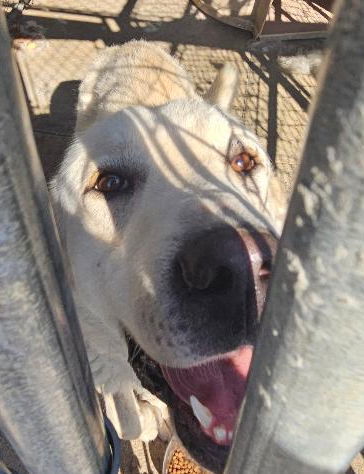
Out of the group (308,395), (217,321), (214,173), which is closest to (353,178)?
(308,395)

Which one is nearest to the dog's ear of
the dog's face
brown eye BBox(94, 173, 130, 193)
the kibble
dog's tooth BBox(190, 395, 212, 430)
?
the dog's face

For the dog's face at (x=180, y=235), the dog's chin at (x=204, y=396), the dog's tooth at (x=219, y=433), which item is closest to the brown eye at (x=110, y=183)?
the dog's face at (x=180, y=235)

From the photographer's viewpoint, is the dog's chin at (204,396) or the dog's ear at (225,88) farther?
the dog's ear at (225,88)

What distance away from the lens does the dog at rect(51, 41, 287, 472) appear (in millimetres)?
1496

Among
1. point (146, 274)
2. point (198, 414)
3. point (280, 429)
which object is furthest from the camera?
point (198, 414)

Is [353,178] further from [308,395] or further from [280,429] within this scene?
[280,429]

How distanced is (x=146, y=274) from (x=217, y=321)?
0.32 meters

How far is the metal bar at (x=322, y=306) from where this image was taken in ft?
1.42

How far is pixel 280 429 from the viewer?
2.47ft

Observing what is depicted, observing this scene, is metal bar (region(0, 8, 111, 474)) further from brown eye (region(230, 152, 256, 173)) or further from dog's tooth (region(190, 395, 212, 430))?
brown eye (region(230, 152, 256, 173))

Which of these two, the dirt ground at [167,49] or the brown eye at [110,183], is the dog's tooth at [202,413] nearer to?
the brown eye at [110,183]

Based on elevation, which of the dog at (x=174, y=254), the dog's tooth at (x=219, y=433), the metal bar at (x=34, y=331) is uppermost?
the metal bar at (x=34, y=331)

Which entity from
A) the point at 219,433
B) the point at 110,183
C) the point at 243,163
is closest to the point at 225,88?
the point at 243,163

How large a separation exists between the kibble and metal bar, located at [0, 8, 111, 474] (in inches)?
66.9
